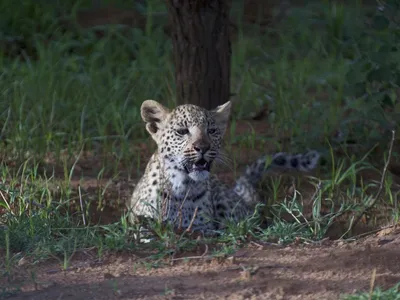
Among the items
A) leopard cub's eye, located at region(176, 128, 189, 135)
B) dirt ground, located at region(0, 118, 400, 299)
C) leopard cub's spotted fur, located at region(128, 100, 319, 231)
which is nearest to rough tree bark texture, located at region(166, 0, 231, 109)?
leopard cub's spotted fur, located at region(128, 100, 319, 231)

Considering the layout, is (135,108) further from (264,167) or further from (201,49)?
(264,167)

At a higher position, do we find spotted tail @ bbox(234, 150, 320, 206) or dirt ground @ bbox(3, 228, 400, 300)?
dirt ground @ bbox(3, 228, 400, 300)

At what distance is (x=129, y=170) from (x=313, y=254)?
9.59 feet

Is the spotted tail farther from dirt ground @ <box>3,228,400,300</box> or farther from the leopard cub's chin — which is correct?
dirt ground @ <box>3,228,400,300</box>

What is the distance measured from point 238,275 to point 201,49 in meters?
3.40

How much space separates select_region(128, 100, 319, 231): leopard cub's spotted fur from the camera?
6.45 m

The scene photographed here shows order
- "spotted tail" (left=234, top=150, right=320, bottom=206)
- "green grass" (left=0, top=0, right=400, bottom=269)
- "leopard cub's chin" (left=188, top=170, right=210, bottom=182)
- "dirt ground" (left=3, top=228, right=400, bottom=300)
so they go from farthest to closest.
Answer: "spotted tail" (left=234, top=150, right=320, bottom=206), "leopard cub's chin" (left=188, top=170, right=210, bottom=182), "green grass" (left=0, top=0, right=400, bottom=269), "dirt ground" (left=3, top=228, right=400, bottom=300)

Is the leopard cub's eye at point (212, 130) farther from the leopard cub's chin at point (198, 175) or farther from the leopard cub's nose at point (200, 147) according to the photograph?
the leopard cub's chin at point (198, 175)

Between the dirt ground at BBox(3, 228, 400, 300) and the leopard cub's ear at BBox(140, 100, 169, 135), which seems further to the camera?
the leopard cub's ear at BBox(140, 100, 169, 135)

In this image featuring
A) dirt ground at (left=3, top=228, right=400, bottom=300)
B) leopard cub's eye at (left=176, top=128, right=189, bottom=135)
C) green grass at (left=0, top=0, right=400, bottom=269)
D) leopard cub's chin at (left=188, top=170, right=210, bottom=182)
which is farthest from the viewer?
leopard cub's eye at (left=176, top=128, right=189, bottom=135)

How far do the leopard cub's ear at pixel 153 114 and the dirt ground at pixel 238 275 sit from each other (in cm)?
178

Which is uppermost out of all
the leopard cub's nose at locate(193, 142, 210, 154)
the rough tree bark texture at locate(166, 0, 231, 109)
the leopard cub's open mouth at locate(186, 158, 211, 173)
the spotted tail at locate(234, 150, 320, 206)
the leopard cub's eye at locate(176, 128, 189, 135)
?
the rough tree bark texture at locate(166, 0, 231, 109)

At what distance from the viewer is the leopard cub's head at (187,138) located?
253 inches

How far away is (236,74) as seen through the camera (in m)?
9.95
